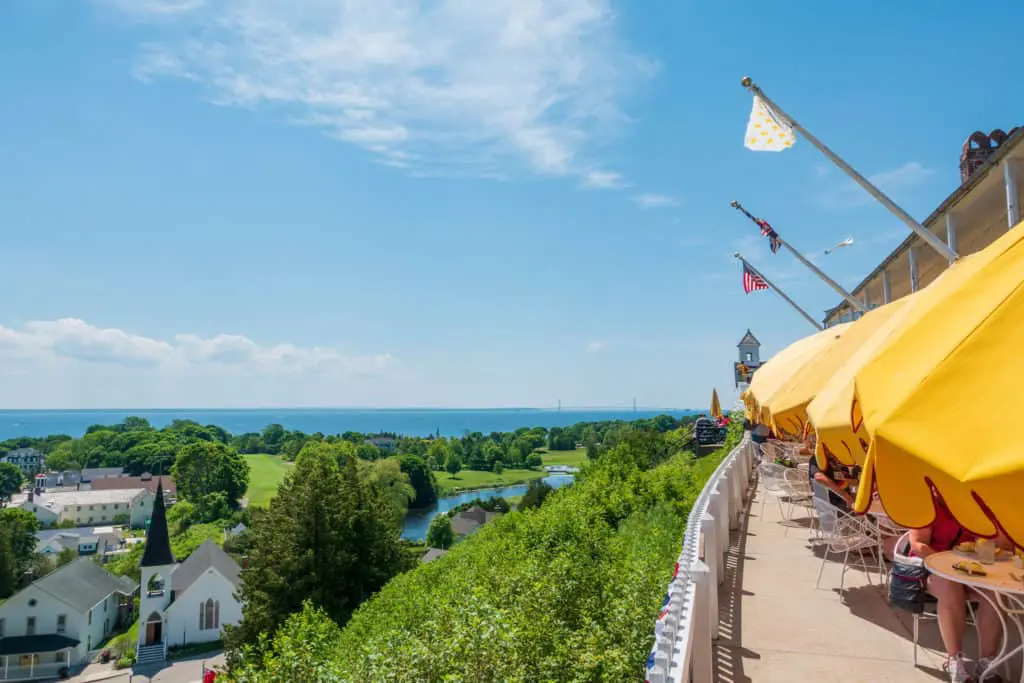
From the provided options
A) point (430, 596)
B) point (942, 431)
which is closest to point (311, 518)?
point (430, 596)

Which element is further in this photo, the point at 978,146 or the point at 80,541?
the point at 80,541

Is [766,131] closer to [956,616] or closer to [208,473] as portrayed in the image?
[956,616]

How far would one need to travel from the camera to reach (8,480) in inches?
4483

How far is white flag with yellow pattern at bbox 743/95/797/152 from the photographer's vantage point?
843 cm

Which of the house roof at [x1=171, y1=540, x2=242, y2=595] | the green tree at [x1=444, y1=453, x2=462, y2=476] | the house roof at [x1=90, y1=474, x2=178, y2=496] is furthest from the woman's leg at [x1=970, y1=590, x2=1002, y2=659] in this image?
the green tree at [x1=444, y1=453, x2=462, y2=476]

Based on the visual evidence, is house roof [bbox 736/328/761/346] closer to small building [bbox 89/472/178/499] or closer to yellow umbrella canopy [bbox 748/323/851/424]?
yellow umbrella canopy [bbox 748/323/851/424]

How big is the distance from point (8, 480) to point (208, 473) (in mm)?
44286

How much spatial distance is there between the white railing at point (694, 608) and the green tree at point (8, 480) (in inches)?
5390

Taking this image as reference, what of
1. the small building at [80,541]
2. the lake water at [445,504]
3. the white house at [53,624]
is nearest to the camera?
the white house at [53,624]

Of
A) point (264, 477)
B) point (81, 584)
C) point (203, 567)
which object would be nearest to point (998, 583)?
point (203, 567)

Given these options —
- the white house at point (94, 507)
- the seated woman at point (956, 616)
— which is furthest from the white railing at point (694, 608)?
→ the white house at point (94, 507)

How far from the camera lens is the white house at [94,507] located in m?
102

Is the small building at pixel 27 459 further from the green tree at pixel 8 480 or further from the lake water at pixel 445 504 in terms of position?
the lake water at pixel 445 504

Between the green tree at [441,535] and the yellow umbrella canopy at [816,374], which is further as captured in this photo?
the green tree at [441,535]
